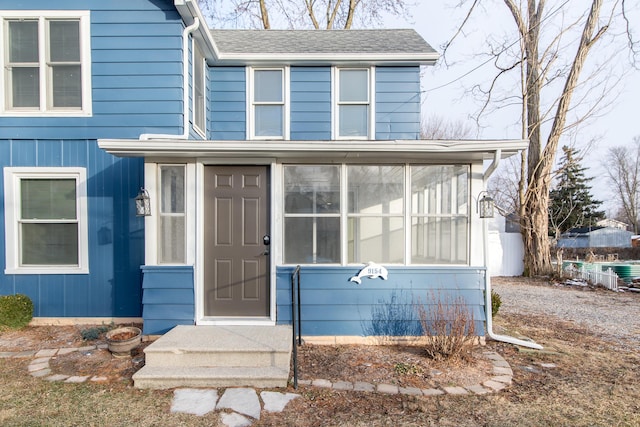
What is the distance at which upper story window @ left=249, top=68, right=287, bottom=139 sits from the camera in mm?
5961

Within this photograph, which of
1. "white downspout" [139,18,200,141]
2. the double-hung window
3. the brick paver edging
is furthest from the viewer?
the double-hung window

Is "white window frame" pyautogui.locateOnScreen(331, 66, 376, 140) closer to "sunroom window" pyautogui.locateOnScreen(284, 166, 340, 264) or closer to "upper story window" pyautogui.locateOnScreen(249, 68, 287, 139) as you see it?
"upper story window" pyautogui.locateOnScreen(249, 68, 287, 139)

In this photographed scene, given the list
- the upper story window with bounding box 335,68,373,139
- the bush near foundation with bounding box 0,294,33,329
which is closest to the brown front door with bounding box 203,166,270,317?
the upper story window with bounding box 335,68,373,139

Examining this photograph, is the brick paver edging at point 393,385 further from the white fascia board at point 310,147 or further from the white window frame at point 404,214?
the white fascia board at point 310,147

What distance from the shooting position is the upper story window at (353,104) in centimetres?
599

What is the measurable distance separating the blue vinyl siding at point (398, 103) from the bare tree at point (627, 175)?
107ft

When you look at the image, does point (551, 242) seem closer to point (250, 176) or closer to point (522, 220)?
point (522, 220)

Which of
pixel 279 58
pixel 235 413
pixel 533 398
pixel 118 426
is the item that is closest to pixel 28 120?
pixel 279 58

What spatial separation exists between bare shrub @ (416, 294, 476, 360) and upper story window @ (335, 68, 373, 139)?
10.8 ft

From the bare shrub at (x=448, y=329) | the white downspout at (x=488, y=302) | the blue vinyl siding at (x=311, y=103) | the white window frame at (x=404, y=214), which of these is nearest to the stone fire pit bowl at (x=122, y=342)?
the white window frame at (x=404, y=214)

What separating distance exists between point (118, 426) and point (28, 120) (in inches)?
176

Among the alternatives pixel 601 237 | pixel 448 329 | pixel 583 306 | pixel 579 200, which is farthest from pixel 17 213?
pixel 601 237

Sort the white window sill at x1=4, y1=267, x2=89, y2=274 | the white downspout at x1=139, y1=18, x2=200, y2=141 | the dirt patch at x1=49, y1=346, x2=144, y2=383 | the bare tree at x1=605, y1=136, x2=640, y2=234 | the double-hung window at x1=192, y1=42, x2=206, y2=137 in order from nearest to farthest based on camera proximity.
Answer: the dirt patch at x1=49, y1=346, x2=144, y2=383 < the white window sill at x1=4, y1=267, x2=89, y2=274 < the white downspout at x1=139, y1=18, x2=200, y2=141 < the double-hung window at x1=192, y1=42, x2=206, y2=137 < the bare tree at x1=605, y1=136, x2=640, y2=234

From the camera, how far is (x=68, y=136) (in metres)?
4.72
